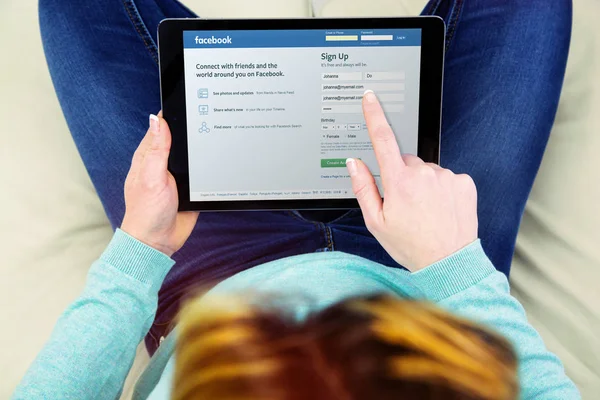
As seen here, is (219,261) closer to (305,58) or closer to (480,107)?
(305,58)

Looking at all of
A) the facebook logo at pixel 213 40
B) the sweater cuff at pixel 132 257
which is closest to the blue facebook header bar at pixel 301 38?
the facebook logo at pixel 213 40

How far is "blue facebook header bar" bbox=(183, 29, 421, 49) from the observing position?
63 centimetres

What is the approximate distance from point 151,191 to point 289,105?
20cm

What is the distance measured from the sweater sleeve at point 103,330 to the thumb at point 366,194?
0.24 m

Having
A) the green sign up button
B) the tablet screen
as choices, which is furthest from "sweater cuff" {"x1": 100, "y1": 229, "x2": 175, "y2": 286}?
the green sign up button

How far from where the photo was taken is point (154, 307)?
2.01 feet

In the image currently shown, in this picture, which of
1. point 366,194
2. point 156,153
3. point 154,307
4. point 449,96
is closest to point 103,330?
point 154,307

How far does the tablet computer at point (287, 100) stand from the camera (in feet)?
2.08

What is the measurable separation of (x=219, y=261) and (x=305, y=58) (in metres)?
0.32

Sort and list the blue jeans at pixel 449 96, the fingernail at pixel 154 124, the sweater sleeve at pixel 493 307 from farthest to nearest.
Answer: the blue jeans at pixel 449 96 → the fingernail at pixel 154 124 → the sweater sleeve at pixel 493 307

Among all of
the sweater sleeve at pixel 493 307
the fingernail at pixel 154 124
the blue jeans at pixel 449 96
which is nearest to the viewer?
the sweater sleeve at pixel 493 307

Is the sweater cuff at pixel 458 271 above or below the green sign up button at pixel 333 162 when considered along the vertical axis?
below

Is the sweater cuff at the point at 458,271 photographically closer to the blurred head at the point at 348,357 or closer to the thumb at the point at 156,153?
the blurred head at the point at 348,357

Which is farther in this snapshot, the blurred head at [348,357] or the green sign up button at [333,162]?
the green sign up button at [333,162]
